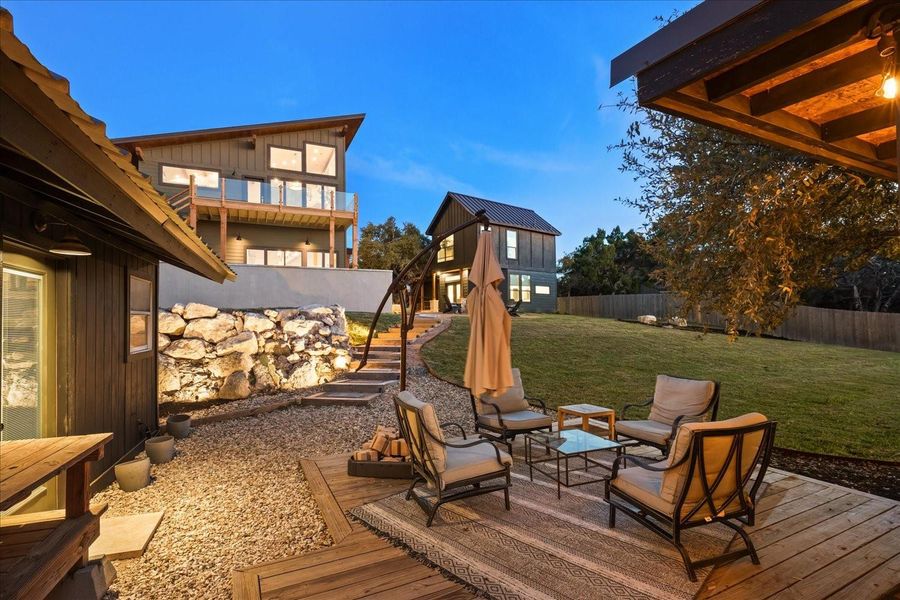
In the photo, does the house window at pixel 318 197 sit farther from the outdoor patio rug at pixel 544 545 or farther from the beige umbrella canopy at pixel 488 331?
the outdoor patio rug at pixel 544 545

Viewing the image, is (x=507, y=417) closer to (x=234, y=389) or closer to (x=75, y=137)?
(x=75, y=137)

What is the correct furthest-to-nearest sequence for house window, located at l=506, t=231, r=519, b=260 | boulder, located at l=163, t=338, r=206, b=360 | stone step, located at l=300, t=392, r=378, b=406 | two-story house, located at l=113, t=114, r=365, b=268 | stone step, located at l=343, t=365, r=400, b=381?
house window, located at l=506, t=231, r=519, b=260 → two-story house, located at l=113, t=114, r=365, b=268 → stone step, located at l=343, t=365, r=400, b=381 → boulder, located at l=163, t=338, r=206, b=360 → stone step, located at l=300, t=392, r=378, b=406

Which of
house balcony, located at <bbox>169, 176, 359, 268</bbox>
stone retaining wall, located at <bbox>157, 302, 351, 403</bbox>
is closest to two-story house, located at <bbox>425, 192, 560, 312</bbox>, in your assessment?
house balcony, located at <bbox>169, 176, 359, 268</bbox>

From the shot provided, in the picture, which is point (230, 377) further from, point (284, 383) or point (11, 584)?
point (11, 584)

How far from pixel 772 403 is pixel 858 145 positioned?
23.6 ft

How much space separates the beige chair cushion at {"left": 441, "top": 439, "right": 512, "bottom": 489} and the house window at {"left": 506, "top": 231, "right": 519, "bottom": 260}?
1949 cm

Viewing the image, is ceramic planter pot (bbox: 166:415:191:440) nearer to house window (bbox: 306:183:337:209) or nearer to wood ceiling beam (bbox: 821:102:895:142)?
wood ceiling beam (bbox: 821:102:895:142)

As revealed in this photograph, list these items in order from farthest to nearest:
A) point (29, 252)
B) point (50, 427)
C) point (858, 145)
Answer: point (50, 427) → point (29, 252) → point (858, 145)

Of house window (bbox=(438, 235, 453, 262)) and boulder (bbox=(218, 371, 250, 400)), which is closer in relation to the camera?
boulder (bbox=(218, 371, 250, 400))

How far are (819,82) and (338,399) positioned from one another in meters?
7.72

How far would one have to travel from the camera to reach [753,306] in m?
3.98

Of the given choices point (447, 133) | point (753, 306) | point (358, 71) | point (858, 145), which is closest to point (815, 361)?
point (753, 306)

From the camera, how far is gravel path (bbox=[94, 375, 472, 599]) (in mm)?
3012

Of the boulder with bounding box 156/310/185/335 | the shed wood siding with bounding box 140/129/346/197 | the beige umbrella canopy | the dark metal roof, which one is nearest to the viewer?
the beige umbrella canopy
